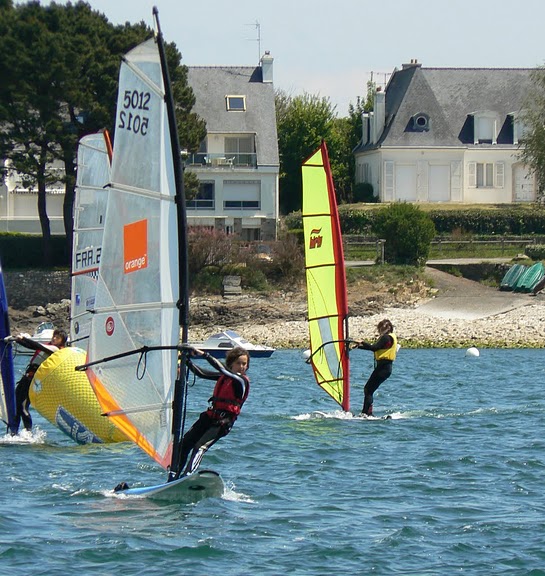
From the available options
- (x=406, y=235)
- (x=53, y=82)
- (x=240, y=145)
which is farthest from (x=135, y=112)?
(x=240, y=145)

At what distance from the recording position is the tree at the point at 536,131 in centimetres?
5116


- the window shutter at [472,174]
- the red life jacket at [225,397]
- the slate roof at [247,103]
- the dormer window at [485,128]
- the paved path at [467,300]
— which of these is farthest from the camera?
the dormer window at [485,128]

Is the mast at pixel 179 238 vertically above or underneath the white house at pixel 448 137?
underneath

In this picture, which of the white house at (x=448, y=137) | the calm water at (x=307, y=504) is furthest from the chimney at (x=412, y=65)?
the calm water at (x=307, y=504)

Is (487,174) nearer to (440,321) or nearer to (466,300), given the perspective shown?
(466,300)

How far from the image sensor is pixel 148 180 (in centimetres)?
1087

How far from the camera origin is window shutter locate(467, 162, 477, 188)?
189ft

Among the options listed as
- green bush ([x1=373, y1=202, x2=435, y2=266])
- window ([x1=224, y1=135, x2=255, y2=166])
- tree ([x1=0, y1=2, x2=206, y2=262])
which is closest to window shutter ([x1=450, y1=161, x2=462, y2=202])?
window ([x1=224, y1=135, x2=255, y2=166])

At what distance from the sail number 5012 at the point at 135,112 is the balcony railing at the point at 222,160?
140 feet

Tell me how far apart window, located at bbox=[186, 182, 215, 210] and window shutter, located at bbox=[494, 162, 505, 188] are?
44.7 feet

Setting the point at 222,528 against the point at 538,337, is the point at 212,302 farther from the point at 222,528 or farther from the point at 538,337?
the point at 222,528

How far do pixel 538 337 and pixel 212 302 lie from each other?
10.6 meters

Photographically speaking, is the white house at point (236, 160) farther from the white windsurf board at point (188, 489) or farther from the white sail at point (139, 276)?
the white sail at point (139, 276)

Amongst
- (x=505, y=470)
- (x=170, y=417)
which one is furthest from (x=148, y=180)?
(x=505, y=470)
